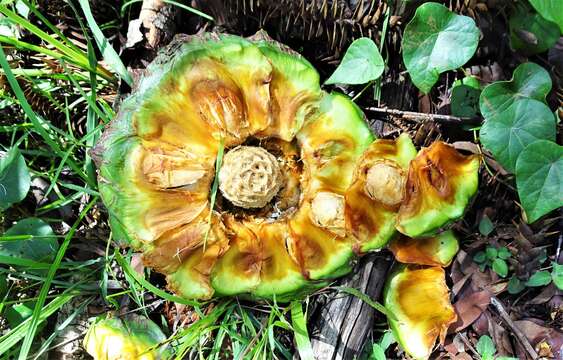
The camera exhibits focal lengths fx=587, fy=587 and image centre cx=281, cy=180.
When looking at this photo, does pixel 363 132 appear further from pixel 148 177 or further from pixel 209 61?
pixel 148 177

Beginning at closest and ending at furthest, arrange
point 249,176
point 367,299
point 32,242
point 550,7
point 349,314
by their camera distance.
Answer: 1. point 550,7
2. point 249,176
3. point 367,299
4. point 349,314
5. point 32,242

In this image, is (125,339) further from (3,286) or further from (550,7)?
(550,7)

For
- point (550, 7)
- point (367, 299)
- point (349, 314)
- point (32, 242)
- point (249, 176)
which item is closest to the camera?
point (550, 7)

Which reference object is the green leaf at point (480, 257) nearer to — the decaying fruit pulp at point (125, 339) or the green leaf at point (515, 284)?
the green leaf at point (515, 284)

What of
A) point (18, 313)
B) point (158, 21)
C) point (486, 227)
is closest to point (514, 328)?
point (486, 227)

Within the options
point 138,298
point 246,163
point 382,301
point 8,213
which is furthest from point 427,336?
point 8,213

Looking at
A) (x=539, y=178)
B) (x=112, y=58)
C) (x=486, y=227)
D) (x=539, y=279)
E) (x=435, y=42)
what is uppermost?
(x=435, y=42)

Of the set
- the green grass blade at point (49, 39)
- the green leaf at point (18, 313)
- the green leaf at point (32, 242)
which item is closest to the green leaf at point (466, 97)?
the green grass blade at point (49, 39)
